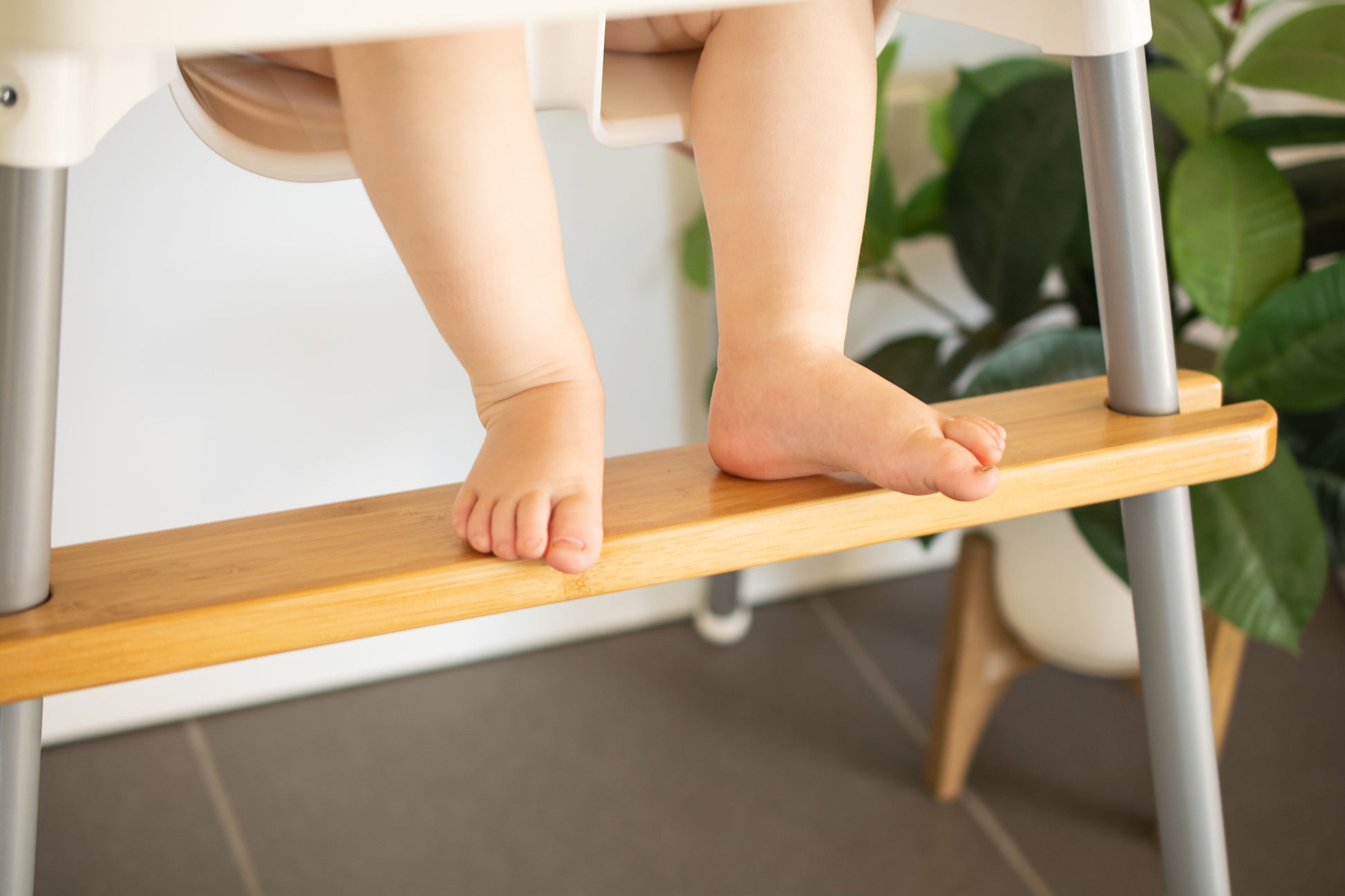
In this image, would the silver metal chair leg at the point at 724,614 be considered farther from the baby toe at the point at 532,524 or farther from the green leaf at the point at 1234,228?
the baby toe at the point at 532,524

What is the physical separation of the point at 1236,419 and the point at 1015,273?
39 centimetres

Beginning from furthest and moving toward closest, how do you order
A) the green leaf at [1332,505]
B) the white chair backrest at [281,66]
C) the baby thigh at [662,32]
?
the green leaf at [1332,505] → the baby thigh at [662,32] → the white chair backrest at [281,66]

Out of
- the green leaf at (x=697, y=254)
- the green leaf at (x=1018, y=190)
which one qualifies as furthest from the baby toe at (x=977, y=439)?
the green leaf at (x=697, y=254)

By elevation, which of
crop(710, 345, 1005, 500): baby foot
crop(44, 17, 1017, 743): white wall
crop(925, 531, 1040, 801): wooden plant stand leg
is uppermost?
crop(710, 345, 1005, 500): baby foot

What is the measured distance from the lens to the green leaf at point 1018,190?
0.90 m

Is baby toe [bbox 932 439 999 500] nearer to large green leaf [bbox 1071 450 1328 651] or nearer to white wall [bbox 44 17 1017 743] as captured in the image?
large green leaf [bbox 1071 450 1328 651]

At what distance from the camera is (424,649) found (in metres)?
1.18

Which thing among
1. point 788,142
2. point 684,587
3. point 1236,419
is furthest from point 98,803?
point 1236,419

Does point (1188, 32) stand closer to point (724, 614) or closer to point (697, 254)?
point (697, 254)

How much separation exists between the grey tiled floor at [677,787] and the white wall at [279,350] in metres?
0.09

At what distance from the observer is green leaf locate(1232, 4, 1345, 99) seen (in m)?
0.82

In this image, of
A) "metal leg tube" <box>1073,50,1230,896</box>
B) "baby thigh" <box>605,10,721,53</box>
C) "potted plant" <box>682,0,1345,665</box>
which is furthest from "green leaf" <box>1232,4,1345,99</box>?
"baby thigh" <box>605,10,721,53</box>

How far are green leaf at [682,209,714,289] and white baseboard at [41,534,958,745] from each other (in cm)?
36

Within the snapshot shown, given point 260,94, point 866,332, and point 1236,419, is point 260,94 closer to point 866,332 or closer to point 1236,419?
point 1236,419
